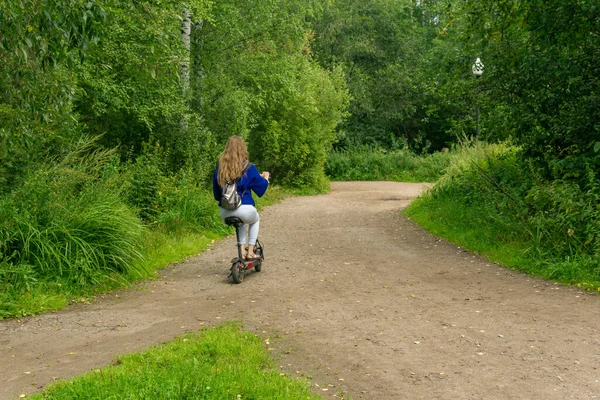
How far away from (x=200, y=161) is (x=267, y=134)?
9579 millimetres

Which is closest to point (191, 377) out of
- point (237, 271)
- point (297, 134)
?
point (237, 271)

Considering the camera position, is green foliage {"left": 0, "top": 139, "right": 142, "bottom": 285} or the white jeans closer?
green foliage {"left": 0, "top": 139, "right": 142, "bottom": 285}

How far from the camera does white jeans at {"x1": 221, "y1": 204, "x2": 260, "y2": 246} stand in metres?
9.05

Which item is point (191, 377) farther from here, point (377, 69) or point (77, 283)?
point (377, 69)

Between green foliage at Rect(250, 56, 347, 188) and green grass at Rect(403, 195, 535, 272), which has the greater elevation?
green foliage at Rect(250, 56, 347, 188)

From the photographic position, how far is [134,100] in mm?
14180

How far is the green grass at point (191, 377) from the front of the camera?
473 centimetres

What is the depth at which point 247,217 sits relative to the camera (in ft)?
29.9

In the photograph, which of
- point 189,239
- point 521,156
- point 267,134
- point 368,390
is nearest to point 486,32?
point 521,156

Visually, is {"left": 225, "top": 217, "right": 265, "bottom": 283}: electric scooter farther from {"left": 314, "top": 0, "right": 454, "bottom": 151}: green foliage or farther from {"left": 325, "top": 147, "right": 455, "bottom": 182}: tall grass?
{"left": 314, "top": 0, "right": 454, "bottom": 151}: green foliage

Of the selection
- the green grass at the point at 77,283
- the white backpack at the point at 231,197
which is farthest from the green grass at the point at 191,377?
the white backpack at the point at 231,197

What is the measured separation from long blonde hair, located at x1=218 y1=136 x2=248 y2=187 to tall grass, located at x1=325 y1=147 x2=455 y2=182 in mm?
26627

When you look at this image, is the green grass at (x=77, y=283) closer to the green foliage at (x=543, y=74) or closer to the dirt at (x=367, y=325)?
the dirt at (x=367, y=325)

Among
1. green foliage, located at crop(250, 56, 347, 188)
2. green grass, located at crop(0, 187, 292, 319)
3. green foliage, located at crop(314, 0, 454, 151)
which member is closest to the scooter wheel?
green grass, located at crop(0, 187, 292, 319)
